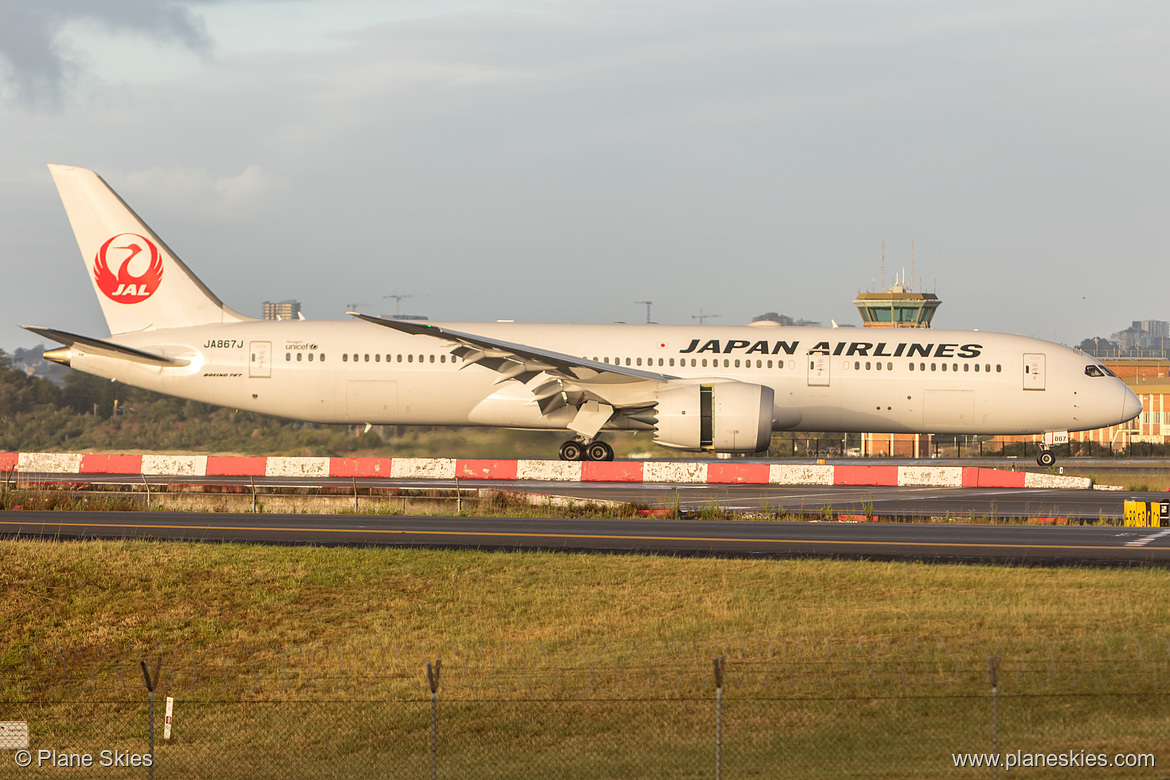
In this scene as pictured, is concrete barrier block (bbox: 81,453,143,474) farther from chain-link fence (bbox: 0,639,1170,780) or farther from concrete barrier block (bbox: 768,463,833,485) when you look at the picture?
chain-link fence (bbox: 0,639,1170,780)

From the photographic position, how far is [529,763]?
10648mm

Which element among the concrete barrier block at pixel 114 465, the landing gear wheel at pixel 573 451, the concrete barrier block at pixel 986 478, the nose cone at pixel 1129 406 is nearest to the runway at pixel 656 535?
the concrete barrier block at pixel 986 478

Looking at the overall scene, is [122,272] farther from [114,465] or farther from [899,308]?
[899,308]

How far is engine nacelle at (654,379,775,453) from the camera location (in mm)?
31578

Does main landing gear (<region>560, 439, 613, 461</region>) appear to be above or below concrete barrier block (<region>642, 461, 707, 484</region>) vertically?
above

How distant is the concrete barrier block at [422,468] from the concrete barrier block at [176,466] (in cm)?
610

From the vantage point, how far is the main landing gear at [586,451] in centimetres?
3484

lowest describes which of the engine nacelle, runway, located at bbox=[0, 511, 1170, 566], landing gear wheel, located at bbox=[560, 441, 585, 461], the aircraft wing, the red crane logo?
runway, located at bbox=[0, 511, 1170, 566]

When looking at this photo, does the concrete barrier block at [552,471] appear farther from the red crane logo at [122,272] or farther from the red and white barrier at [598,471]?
the red crane logo at [122,272]

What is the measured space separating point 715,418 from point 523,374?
5.96 meters

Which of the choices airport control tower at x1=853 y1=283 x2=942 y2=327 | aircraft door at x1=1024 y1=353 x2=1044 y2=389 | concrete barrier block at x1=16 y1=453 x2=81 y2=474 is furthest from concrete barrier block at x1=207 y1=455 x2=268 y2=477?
airport control tower at x1=853 y1=283 x2=942 y2=327

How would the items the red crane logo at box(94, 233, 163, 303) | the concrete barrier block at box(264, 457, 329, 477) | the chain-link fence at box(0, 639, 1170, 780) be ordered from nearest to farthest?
the chain-link fence at box(0, 639, 1170, 780) < the red crane logo at box(94, 233, 163, 303) < the concrete barrier block at box(264, 457, 329, 477)

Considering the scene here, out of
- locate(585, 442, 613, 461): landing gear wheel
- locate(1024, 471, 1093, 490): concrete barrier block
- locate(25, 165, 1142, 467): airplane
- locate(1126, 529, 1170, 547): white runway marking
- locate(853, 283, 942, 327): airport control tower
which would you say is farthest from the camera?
locate(853, 283, 942, 327): airport control tower

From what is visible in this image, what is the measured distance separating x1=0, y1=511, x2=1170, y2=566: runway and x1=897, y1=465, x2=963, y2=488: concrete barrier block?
9.33 meters
